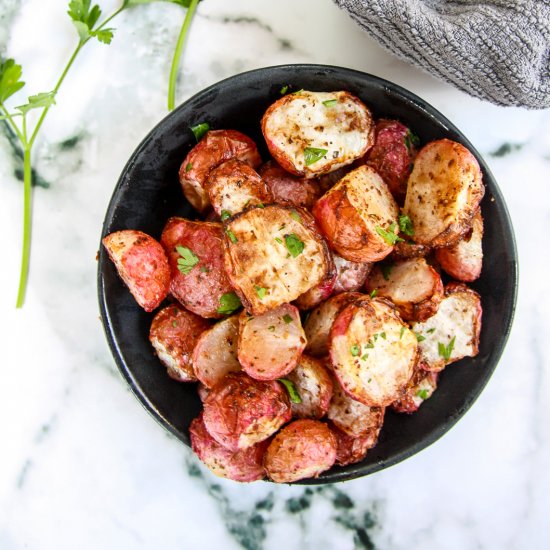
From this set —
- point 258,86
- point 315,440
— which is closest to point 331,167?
point 258,86

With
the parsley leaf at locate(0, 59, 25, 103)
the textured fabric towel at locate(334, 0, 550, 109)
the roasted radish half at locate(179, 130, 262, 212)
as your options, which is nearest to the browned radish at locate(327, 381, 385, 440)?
the roasted radish half at locate(179, 130, 262, 212)

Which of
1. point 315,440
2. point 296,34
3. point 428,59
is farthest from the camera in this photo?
point 296,34

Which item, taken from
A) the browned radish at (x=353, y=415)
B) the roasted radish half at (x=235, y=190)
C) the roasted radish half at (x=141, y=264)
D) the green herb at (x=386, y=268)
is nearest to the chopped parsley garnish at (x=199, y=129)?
the roasted radish half at (x=235, y=190)

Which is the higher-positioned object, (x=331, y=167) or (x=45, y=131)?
(x=331, y=167)

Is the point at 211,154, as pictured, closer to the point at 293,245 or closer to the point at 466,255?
the point at 293,245

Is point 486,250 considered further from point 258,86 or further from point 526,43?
point 258,86

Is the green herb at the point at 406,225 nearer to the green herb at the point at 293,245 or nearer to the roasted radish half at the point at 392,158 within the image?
the roasted radish half at the point at 392,158

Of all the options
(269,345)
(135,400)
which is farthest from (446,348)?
(135,400)
